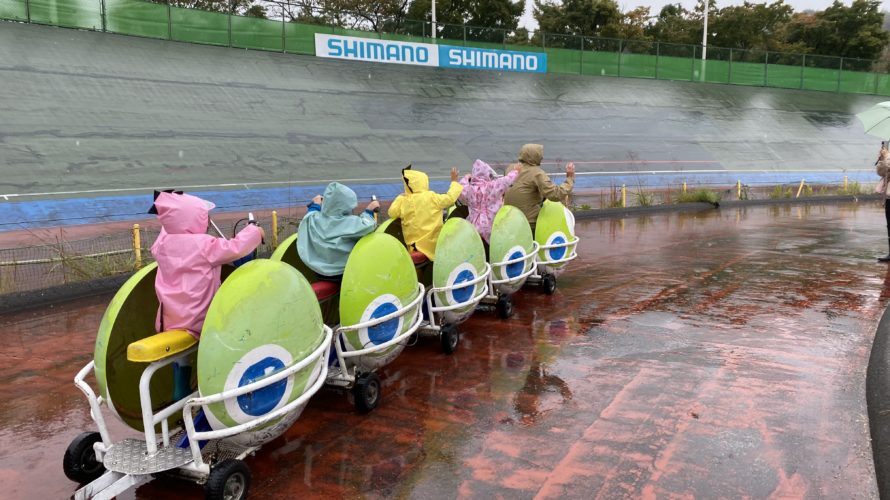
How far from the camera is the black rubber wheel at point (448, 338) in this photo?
577cm

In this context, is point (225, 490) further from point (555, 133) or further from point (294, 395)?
point (555, 133)

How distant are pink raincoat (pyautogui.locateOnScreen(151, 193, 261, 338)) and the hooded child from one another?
1059 millimetres

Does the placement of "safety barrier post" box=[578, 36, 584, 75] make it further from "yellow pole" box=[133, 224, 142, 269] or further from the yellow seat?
the yellow seat

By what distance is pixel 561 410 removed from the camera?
4543 mm

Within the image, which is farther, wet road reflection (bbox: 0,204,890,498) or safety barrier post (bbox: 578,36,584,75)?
safety barrier post (bbox: 578,36,584,75)

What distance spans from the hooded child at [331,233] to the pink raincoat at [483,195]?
261cm

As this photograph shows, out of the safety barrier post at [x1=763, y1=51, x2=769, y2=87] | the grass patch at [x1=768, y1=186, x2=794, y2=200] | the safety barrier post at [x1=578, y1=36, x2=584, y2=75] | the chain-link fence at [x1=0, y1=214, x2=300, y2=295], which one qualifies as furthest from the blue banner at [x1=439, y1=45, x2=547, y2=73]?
the chain-link fence at [x1=0, y1=214, x2=300, y2=295]

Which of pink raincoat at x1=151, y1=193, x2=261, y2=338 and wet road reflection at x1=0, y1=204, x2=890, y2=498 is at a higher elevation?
pink raincoat at x1=151, y1=193, x2=261, y2=338

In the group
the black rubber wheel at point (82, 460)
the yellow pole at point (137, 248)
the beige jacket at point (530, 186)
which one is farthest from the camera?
the yellow pole at point (137, 248)

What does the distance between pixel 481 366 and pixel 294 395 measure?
2.30 metres

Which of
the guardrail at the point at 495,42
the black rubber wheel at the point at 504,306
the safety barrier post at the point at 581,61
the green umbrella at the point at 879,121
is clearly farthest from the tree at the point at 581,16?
the black rubber wheel at the point at 504,306

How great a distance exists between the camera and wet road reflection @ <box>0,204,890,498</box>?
3.61 m

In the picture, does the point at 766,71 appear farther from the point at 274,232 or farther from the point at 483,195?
the point at 483,195

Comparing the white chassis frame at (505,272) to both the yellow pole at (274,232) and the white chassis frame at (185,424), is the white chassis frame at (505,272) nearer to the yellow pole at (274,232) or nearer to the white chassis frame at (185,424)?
the white chassis frame at (185,424)
